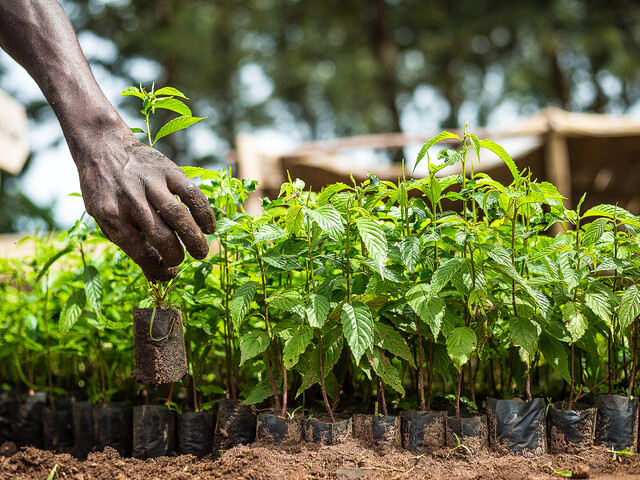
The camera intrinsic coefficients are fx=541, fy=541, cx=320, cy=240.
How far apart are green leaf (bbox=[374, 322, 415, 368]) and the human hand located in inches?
17.7

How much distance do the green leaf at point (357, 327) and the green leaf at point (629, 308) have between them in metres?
0.56

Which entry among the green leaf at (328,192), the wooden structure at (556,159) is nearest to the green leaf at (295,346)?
the green leaf at (328,192)

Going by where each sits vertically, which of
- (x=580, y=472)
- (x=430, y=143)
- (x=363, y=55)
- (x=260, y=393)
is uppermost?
(x=363, y=55)

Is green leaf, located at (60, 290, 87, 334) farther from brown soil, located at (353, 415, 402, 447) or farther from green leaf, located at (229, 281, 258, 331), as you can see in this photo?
brown soil, located at (353, 415, 402, 447)

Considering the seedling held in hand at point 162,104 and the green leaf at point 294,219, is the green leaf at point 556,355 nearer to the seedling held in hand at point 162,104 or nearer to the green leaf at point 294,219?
the green leaf at point 294,219

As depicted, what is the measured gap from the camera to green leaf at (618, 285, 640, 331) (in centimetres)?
120

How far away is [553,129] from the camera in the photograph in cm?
375

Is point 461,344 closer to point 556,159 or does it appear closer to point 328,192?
point 328,192

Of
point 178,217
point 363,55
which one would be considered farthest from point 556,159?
point 363,55

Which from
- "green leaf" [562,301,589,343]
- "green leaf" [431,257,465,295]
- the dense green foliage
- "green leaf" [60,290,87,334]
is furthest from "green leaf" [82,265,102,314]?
"green leaf" [562,301,589,343]

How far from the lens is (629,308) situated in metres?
1.20

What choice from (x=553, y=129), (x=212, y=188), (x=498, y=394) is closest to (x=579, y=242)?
(x=498, y=394)

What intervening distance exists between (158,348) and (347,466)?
513 mm

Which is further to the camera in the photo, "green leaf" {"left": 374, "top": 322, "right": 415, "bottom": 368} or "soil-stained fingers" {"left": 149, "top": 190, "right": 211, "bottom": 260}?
"green leaf" {"left": 374, "top": 322, "right": 415, "bottom": 368}
